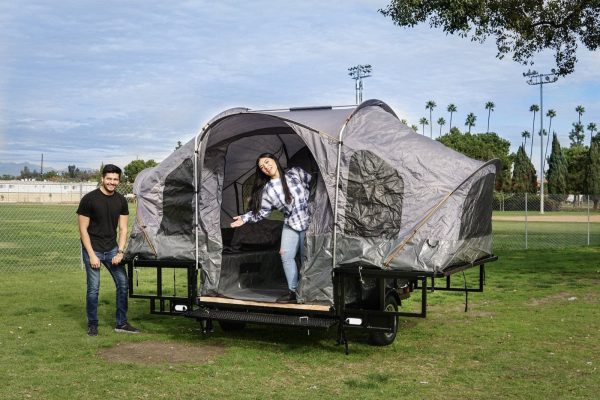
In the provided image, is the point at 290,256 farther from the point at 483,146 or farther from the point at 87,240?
the point at 483,146

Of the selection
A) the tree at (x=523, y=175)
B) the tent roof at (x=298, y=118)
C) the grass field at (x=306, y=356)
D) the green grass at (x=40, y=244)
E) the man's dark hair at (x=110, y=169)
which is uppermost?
the tree at (x=523, y=175)

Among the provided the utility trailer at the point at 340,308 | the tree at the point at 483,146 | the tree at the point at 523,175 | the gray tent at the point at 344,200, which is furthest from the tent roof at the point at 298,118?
the tree at the point at 523,175

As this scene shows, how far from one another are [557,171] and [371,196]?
87.4 metres

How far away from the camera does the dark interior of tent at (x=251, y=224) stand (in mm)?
10140

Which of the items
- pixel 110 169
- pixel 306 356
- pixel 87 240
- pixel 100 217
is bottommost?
pixel 306 356

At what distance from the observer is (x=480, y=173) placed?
883 centimetres

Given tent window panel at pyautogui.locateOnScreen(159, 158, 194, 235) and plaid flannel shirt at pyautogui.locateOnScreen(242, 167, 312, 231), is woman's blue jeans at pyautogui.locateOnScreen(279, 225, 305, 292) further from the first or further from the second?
tent window panel at pyautogui.locateOnScreen(159, 158, 194, 235)

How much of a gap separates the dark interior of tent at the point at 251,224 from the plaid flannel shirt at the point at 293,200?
927mm

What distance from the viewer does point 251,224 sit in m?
10.8

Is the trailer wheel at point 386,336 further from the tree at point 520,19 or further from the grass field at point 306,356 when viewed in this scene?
the tree at point 520,19

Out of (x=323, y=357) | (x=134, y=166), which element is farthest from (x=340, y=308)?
(x=134, y=166)

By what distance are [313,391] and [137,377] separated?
5.81ft

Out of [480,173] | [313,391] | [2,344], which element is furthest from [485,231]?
[2,344]

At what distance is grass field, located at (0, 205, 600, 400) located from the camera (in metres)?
6.98
